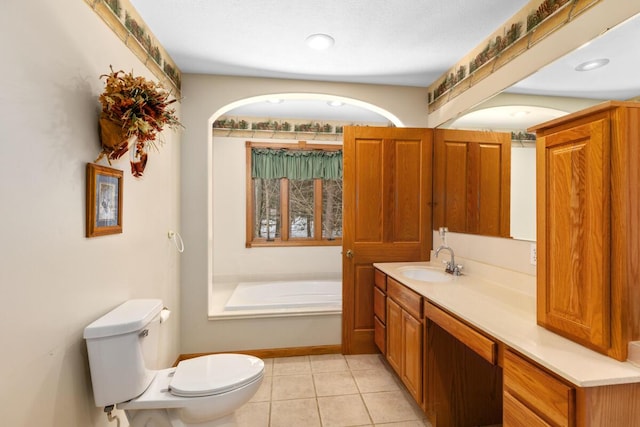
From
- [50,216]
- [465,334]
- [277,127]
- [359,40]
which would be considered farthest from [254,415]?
[277,127]

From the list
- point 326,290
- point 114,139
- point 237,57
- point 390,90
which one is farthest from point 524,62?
point 326,290

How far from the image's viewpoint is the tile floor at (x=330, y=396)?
191 centimetres

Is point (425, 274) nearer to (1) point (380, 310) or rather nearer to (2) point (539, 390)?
(1) point (380, 310)

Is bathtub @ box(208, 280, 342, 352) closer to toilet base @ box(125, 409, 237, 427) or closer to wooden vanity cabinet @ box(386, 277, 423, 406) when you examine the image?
wooden vanity cabinet @ box(386, 277, 423, 406)

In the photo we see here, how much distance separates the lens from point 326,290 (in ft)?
12.4

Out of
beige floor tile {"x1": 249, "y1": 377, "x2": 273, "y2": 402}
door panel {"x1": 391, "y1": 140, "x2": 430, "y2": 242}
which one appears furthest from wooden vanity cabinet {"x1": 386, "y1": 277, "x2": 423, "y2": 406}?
beige floor tile {"x1": 249, "y1": 377, "x2": 273, "y2": 402}

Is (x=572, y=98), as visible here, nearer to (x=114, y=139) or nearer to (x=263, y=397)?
(x=114, y=139)

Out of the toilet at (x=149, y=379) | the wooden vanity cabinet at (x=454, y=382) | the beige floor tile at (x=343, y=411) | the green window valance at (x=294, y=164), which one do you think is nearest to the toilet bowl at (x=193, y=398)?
the toilet at (x=149, y=379)

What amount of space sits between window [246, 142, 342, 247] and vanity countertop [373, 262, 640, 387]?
203cm

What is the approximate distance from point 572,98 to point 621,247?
2.85 feet

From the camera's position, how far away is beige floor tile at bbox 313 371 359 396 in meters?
A: 2.20

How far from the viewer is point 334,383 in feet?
7.56

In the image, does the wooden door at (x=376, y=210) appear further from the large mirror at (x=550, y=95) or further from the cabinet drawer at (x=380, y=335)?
the large mirror at (x=550, y=95)

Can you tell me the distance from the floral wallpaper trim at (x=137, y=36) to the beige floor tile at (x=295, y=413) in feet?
8.07
